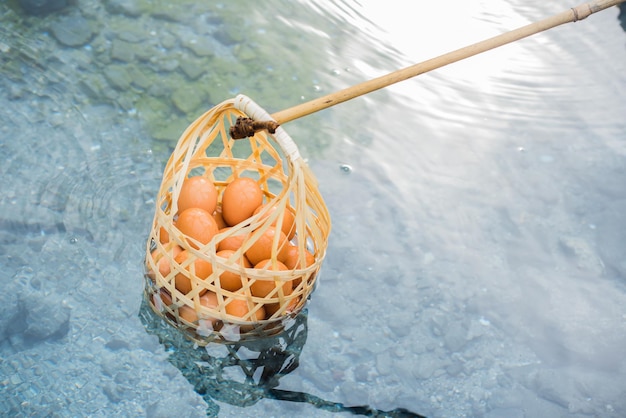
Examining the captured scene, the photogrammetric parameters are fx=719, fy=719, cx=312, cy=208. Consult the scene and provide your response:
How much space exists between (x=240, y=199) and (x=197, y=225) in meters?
0.12

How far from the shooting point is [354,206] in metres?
2.03

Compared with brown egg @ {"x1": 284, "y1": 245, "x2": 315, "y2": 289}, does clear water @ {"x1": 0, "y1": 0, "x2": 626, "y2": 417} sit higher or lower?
lower

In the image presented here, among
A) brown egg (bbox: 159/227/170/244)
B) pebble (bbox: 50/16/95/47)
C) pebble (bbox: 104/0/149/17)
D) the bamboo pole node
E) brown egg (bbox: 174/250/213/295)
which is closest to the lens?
the bamboo pole node

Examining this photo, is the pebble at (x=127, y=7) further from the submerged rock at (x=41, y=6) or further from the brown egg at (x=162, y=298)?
the brown egg at (x=162, y=298)

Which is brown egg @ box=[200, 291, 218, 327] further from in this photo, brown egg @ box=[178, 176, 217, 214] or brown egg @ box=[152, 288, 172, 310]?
brown egg @ box=[178, 176, 217, 214]

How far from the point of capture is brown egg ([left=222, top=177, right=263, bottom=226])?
1567mm

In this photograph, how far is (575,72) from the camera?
102 inches

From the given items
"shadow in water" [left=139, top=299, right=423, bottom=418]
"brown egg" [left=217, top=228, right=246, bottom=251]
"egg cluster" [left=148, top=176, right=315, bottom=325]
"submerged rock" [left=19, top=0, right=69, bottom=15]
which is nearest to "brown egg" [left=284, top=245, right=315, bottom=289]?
"egg cluster" [left=148, top=176, right=315, bottom=325]

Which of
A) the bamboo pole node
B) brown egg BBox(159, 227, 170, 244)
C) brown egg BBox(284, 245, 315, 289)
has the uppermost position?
the bamboo pole node

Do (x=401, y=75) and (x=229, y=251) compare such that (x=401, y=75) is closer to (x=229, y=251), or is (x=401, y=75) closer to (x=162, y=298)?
(x=229, y=251)

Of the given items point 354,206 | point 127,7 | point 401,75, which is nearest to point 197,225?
point 401,75

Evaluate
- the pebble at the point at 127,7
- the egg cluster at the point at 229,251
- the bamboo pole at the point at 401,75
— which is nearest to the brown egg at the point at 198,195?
the egg cluster at the point at 229,251

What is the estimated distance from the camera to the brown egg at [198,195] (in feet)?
5.10

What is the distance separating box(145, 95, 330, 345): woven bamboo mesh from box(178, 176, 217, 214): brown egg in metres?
0.04
